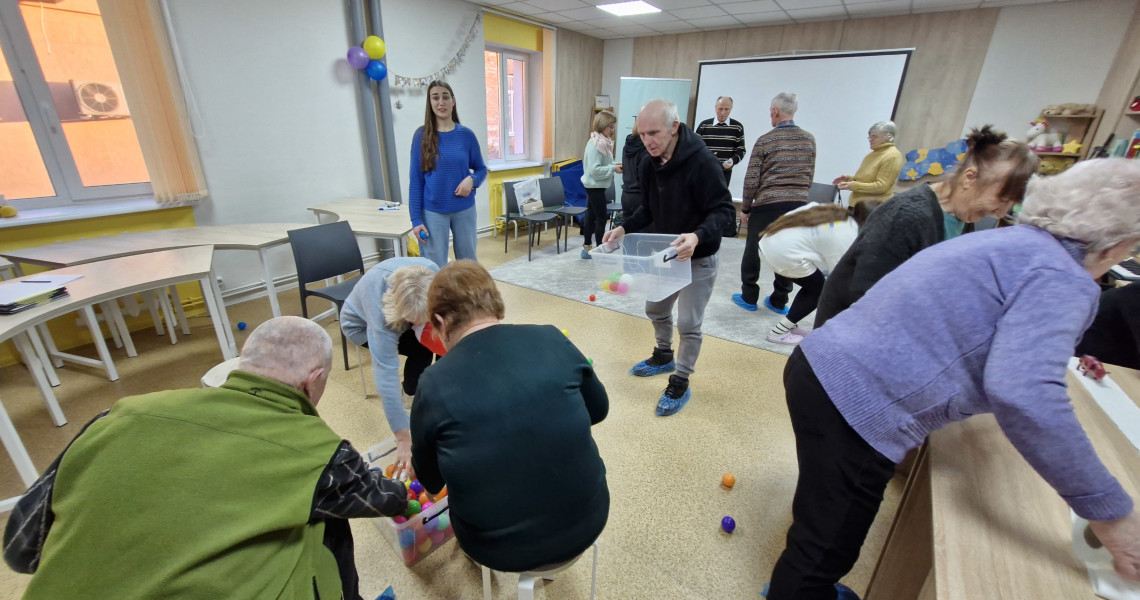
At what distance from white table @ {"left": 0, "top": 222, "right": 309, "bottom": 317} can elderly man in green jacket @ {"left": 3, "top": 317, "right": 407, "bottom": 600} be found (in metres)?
2.21

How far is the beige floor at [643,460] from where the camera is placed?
1.50m

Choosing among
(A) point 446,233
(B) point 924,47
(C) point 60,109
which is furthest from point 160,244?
(B) point 924,47

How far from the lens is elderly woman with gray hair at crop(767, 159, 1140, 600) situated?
0.72 meters

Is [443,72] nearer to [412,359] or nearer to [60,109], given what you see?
[60,109]

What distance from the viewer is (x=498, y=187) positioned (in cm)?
579

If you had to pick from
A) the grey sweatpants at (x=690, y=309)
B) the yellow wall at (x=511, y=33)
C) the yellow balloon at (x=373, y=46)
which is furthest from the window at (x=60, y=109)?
the grey sweatpants at (x=690, y=309)

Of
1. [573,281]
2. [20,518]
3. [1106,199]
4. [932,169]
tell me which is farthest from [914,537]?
[932,169]

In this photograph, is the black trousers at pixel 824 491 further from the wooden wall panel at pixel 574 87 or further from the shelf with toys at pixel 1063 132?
the wooden wall panel at pixel 574 87

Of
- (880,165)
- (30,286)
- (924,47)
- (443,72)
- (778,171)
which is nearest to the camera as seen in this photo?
(30,286)

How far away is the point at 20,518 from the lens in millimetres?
757

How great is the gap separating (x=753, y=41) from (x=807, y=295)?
172 inches

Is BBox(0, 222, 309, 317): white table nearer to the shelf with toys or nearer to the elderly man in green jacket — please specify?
the elderly man in green jacket

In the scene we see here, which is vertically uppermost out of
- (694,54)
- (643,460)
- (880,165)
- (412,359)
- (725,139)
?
(694,54)

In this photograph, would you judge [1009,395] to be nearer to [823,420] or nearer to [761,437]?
[823,420]
